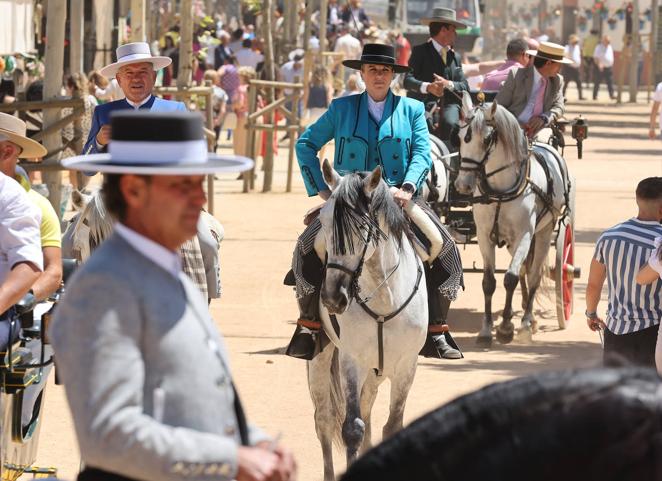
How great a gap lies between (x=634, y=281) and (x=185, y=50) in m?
13.0

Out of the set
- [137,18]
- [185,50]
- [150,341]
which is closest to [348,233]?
[150,341]

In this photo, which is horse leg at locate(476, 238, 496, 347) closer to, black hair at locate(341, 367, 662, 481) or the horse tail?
the horse tail

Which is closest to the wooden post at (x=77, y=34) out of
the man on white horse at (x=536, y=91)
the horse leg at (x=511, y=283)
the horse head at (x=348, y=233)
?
the man on white horse at (x=536, y=91)

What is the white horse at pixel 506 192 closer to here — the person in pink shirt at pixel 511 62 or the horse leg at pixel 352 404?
the person in pink shirt at pixel 511 62

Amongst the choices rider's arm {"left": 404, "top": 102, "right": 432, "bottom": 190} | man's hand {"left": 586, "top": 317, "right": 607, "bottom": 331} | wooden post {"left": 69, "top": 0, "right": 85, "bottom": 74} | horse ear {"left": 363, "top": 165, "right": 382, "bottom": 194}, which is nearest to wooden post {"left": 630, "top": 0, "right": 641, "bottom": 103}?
wooden post {"left": 69, "top": 0, "right": 85, "bottom": 74}

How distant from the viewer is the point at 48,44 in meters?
14.8

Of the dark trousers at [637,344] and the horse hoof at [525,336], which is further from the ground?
the dark trousers at [637,344]

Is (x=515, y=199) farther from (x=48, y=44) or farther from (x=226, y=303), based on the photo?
(x=48, y=44)

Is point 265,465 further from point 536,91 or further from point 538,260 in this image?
point 536,91

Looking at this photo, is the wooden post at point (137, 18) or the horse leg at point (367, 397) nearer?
the horse leg at point (367, 397)

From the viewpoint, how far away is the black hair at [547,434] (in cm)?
265

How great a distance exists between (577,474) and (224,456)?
0.83 meters

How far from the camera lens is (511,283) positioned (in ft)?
42.3

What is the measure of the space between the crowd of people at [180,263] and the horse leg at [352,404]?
0.48m
